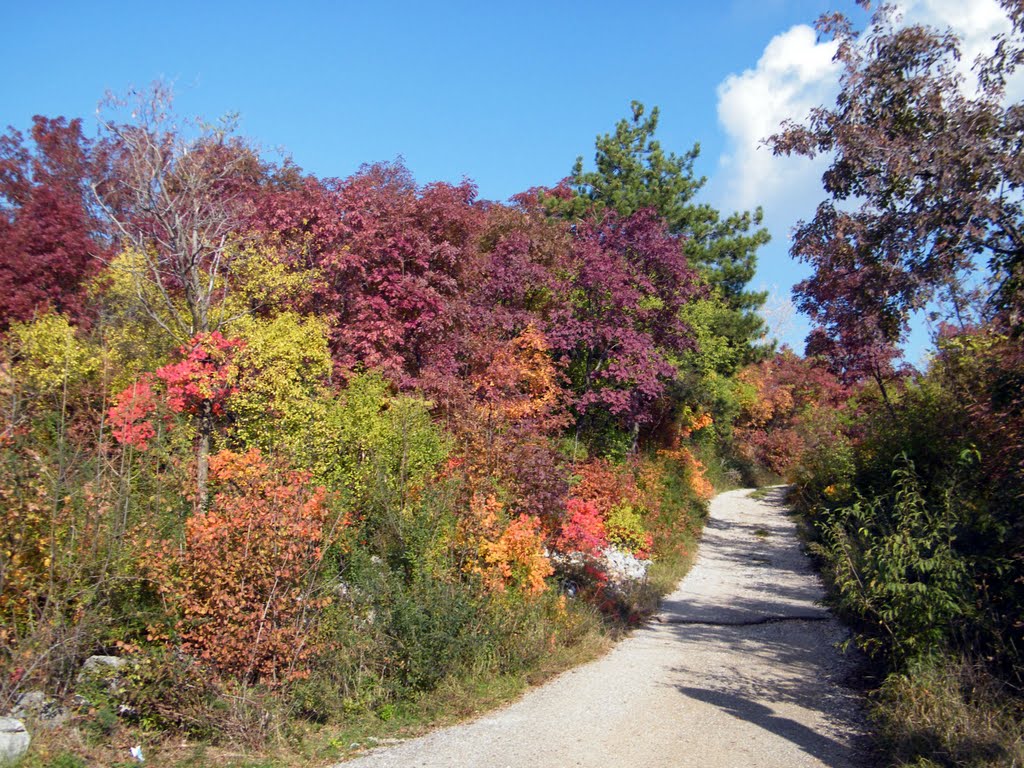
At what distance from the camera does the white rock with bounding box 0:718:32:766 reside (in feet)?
18.7

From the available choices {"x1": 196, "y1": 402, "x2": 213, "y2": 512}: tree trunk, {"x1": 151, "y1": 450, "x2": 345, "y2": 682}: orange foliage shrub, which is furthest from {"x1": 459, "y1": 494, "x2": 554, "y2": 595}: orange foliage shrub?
{"x1": 196, "y1": 402, "x2": 213, "y2": 512}: tree trunk

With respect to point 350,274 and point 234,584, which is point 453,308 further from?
point 234,584

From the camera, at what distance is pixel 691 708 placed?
803 cm

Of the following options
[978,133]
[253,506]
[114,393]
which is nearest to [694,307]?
[978,133]

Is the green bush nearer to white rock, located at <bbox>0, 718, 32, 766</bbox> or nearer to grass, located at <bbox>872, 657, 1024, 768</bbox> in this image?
grass, located at <bbox>872, 657, 1024, 768</bbox>

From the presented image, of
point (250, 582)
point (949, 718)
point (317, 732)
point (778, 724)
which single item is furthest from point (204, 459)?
point (949, 718)

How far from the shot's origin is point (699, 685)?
29.5ft

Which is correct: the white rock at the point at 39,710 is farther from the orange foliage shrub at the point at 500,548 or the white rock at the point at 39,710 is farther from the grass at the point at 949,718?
the grass at the point at 949,718

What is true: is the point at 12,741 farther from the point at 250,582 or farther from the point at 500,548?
the point at 500,548

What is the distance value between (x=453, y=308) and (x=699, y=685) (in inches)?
310

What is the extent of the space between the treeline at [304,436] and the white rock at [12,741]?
1.58 ft

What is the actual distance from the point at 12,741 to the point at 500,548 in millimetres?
5248

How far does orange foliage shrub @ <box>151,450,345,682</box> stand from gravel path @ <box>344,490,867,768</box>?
4.65 ft

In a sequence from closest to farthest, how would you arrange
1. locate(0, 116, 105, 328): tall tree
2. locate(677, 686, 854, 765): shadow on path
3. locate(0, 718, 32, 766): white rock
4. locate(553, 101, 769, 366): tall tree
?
1. locate(0, 718, 32, 766): white rock
2. locate(677, 686, 854, 765): shadow on path
3. locate(0, 116, 105, 328): tall tree
4. locate(553, 101, 769, 366): tall tree
